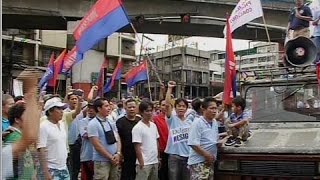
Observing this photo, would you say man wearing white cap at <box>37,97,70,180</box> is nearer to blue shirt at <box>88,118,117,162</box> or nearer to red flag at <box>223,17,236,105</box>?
blue shirt at <box>88,118,117,162</box>

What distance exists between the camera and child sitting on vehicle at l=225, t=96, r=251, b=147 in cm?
638

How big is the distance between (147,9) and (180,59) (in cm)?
2608

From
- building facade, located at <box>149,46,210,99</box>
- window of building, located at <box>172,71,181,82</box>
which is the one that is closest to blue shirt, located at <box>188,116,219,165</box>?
building facade, located at <box>149,46,210,99</box>

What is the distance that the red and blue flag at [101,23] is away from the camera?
9.01m

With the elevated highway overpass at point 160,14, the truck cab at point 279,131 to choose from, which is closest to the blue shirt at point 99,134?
the truck cab at point 279,131

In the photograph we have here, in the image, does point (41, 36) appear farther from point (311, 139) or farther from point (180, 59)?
point (311, 139)

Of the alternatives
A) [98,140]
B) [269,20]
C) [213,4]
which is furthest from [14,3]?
[98,140]

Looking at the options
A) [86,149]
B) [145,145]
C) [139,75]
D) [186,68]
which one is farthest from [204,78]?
[145,145]

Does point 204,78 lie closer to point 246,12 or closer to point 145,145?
point 246,12

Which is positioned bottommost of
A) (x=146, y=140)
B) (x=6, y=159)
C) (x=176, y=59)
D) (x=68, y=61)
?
(x=146, y=140)

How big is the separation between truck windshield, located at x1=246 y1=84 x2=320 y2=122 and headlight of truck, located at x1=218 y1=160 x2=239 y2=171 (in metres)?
1.14

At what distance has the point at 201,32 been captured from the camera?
31.8 meters

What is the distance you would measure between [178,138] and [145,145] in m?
0.58

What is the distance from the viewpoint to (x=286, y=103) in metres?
7.04
